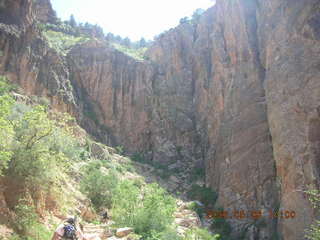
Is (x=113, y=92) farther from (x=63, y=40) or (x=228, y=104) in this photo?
(x=228, y=104)

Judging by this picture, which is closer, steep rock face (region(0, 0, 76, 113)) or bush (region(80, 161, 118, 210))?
bush (region(80, 161, 118, 210))

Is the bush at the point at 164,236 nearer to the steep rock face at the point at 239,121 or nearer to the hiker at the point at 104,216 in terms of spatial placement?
the hiker at the point at 104,216

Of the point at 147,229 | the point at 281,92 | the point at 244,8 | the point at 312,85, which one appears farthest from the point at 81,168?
the point at 244,8

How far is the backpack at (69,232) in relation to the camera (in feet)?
26.1

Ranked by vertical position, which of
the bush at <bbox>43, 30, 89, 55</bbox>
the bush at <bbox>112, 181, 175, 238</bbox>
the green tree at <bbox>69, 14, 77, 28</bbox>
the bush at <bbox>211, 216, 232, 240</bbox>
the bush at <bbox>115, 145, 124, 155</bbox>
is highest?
the green tree at <bbox>69, 14, 77, 28</bbox>

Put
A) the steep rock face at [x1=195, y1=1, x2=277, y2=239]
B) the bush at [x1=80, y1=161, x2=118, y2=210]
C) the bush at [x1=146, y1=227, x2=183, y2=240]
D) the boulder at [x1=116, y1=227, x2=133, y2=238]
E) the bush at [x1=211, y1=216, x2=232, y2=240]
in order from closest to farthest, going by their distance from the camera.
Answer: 1. the bush at [x1=146, y1=227, x2=183, y2=240]
2. the boulder at [x1=116, y1=227, x2=133, y2=238]
3. the bush at [x1=80, y1=161, x2=118, y2=210]
4. the bush at [x1=211, y1=216, x2=232, y2=240]
5. the steep rock face at [x1=195, y1=1, x2=277, y2=239]

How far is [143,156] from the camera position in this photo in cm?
3606

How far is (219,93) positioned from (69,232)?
72.8 feet

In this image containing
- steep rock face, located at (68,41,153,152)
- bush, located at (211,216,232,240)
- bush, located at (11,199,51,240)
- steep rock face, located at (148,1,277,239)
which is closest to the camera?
bush, located at (11,199,51,240)

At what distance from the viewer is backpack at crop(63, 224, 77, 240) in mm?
7964

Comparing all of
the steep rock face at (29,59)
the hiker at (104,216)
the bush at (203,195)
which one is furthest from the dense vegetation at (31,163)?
the steep rock face at (29,59)

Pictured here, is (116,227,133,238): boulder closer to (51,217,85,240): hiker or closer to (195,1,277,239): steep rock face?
(51,217,85,240): hiker

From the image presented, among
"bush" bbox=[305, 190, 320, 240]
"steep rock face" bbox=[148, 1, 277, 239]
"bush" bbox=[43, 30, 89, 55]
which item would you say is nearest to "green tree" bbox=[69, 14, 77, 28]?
"bush" bbox=[43, 30, 89, 55]

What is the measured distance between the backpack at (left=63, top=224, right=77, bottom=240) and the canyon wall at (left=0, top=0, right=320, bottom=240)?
9.96 meters
